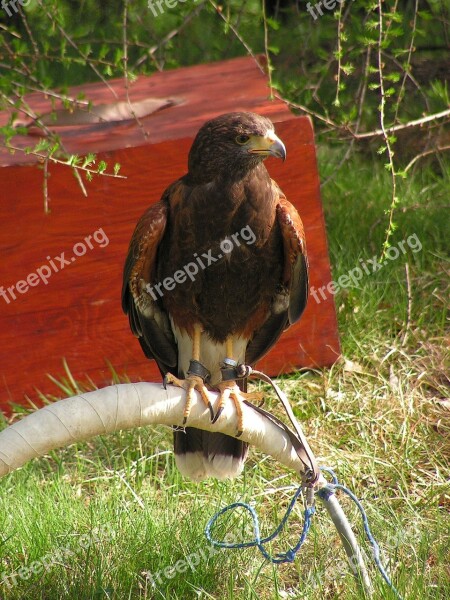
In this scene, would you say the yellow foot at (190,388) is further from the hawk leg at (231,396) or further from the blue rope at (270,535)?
the blue rope at (270,535)

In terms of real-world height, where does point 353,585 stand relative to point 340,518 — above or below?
below

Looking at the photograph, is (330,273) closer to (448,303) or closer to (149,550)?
(448,303)

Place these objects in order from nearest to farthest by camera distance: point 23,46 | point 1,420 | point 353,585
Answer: point 353,585
point 23,46
point 1,420

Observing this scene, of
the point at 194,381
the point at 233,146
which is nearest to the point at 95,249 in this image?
the point at 233,146

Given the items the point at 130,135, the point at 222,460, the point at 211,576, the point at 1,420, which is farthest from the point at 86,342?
the point at 211,576

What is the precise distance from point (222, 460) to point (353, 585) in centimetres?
68

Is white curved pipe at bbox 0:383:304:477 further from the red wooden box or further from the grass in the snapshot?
the red wooden box

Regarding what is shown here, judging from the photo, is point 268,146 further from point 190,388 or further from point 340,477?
point 340,477

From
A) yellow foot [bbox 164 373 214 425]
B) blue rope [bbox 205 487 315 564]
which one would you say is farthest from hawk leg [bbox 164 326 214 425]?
blue rope [bbox 205 487 315 564]

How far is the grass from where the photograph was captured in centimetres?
284

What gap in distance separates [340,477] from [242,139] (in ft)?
4.90

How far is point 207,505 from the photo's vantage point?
128 inches

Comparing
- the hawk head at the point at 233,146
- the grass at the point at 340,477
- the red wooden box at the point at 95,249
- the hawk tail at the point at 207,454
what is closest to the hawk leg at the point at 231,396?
the hawk tail at the point at 207,454

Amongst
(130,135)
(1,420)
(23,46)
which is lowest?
(1,420)
